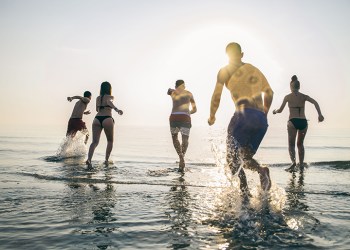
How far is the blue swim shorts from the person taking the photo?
425cm

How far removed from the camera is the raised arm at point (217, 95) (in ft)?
14.7

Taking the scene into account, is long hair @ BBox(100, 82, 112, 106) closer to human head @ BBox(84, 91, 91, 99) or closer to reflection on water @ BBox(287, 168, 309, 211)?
human head @ BBox(84, 91, 91, 99)

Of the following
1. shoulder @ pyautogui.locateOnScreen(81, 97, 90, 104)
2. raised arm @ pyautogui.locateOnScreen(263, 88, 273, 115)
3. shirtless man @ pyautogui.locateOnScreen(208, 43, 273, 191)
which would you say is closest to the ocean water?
shirtless man @ pyautogui.locateOnScreen(208, 43, 273, 191)

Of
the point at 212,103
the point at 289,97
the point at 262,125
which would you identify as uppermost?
the point at 289,97

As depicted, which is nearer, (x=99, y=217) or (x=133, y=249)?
(x=133, y=249)

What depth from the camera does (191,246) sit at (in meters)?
2.58

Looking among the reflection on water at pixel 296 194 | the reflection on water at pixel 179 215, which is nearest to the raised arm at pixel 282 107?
the reflection on water at pixel 296 194

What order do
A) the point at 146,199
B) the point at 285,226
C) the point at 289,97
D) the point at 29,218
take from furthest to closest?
1. the point at 289,97
2. the point at 146,199
3. the point at 29,218
4. the point at 285,226

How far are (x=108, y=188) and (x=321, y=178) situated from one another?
16.1 feet

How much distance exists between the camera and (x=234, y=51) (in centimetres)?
452

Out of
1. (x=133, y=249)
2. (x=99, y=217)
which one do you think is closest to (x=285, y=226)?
(x=133, y=249)

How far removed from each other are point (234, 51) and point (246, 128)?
114cm

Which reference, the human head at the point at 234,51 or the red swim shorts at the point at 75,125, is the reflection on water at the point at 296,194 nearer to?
the human head at the point at 234,51

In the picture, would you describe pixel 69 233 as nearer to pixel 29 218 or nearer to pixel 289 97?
pixel 29 218
